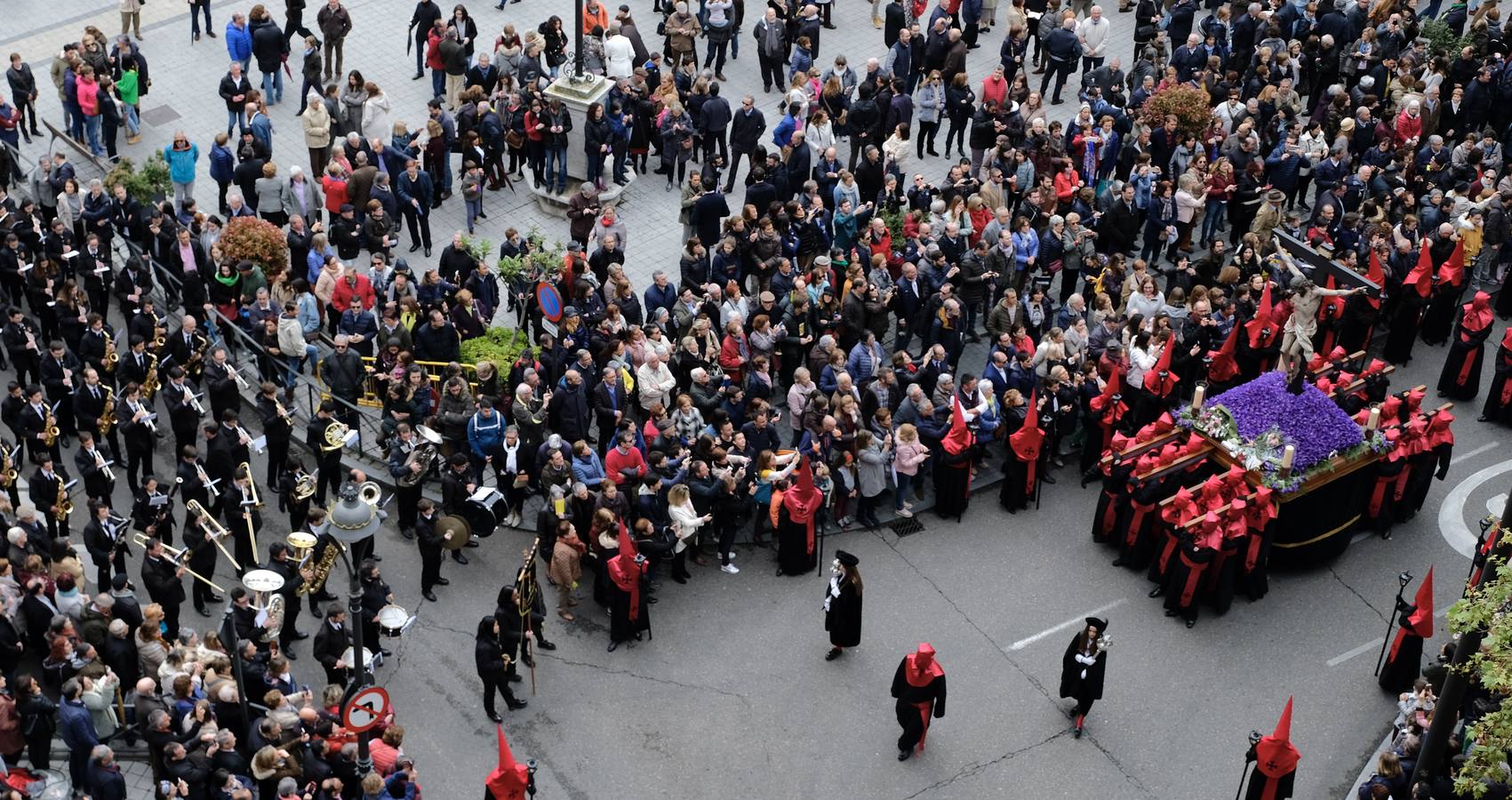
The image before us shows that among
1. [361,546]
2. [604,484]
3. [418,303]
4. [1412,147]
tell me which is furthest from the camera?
[1412,147]

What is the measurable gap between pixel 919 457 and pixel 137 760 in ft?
29.7

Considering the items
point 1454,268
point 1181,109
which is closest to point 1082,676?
point 1454,268

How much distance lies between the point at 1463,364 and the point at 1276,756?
8.90m

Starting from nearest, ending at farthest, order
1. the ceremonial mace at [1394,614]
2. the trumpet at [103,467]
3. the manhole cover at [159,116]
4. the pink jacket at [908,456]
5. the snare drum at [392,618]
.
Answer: the snare drum at [392,618]
the ceremonial mace at [1394,614]
the trumpet at [103,467]
the pink jacket at [908,456]
the manhole cover at [159,116]

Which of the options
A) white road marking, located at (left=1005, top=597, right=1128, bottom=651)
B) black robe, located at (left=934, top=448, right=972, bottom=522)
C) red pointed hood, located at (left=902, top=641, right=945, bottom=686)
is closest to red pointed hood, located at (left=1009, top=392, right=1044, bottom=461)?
black robe, located at (left=934, top=448, right=972, bottom=522)

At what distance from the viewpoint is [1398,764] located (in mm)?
→ 18734

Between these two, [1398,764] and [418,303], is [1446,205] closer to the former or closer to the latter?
[1398,764]

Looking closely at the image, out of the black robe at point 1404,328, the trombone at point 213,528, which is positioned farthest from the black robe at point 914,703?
the black robe at point 1404,328

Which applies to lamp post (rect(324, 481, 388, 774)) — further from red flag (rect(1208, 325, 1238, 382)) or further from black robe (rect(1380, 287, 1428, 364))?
black robe (rect(1380, 287, 1428, 364))

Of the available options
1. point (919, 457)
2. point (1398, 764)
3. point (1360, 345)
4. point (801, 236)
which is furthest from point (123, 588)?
point (1360, 345)

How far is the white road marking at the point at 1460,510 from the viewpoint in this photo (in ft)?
77.4

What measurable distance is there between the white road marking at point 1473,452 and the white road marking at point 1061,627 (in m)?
5.35

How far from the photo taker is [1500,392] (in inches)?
1002

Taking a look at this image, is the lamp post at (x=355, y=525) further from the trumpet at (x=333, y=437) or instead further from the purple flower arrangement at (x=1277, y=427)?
the purple flower arrangement at (x=1277, y=427)
